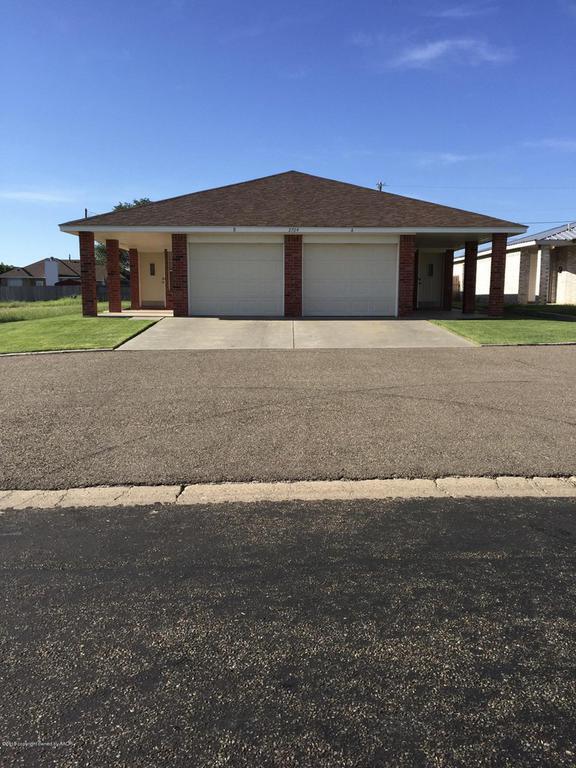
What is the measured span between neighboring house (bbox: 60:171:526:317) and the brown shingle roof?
4 cm

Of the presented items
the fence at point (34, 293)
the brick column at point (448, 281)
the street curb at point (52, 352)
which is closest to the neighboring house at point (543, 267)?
the brick column at point (448, 281)

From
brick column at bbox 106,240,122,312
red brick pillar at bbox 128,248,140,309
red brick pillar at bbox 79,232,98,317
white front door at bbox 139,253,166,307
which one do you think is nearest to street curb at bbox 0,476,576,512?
red brick pillar at bbox 79,232,98,317

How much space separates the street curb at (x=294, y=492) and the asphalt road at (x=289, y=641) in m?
0.46

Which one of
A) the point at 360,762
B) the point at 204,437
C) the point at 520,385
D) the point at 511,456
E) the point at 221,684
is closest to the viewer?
the point at 360,762

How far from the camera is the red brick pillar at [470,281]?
23.5m

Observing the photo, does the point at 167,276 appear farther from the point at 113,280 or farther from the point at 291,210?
the point at 291,210

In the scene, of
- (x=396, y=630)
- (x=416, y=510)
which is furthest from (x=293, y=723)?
(x=416, y=510)

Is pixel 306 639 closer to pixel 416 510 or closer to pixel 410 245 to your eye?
pixel 416 510

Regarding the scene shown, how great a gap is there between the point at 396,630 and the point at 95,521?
2616mm

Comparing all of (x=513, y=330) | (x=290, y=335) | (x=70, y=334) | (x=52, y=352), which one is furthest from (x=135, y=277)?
(x=513, y=330)

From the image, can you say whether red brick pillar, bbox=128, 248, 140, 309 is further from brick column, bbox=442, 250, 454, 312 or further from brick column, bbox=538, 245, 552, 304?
brick column, bbox=538, 245, 552, 304

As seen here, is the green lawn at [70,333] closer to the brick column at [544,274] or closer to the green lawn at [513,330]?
the green lawn at [513,330]

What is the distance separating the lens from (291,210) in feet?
68.2

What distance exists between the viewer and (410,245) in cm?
2034
